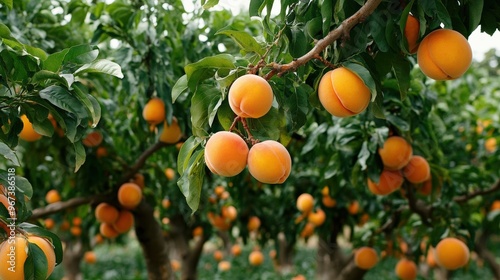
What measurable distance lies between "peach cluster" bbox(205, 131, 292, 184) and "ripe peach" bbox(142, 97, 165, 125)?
1.19 meters

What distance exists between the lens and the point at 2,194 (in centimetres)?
148

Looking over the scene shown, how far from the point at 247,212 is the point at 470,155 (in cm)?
200

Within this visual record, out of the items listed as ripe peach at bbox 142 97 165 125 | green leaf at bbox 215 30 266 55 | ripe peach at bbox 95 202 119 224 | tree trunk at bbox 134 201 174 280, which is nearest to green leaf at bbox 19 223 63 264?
green leaf at bbox 215 30 266 55

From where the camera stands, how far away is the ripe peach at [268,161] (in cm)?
130

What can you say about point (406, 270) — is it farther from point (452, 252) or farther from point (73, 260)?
point (73, 260)

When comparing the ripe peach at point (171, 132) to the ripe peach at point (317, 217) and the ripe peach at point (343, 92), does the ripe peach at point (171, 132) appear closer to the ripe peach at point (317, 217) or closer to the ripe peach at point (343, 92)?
the ripe peach at point (343, 92)

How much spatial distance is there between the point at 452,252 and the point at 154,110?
65.5 inches

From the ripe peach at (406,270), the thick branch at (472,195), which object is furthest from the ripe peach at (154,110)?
the ripe peach at (406,270)

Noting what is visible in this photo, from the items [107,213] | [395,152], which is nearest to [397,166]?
[395,152]

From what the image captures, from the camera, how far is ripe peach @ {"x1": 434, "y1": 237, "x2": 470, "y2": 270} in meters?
2.76

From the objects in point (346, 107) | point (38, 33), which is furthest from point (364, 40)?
point (38, 33)

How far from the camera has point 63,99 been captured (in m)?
1.45

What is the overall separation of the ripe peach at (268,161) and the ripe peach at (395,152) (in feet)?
3.41

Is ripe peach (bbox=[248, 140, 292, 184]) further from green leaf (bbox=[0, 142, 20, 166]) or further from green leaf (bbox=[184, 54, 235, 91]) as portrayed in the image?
green leaf (bbox=[0, 142, 20, 166])
